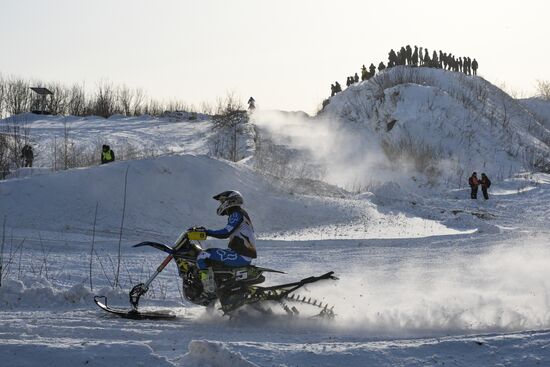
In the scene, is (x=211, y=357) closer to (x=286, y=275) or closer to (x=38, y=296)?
(x=38, y=296)

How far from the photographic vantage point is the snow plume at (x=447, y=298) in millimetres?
8836

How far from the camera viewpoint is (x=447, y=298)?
10117mm

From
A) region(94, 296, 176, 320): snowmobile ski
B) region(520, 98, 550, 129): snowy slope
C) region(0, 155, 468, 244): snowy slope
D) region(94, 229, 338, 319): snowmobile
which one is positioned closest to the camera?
region(94, 296, 176, 320): snowmobile ski

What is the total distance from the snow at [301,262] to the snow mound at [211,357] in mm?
16

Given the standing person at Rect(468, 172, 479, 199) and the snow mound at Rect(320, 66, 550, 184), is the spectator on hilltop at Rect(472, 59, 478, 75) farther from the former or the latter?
the standing person at Rect(468, 172, 479, 199)

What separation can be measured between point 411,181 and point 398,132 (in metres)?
6.18

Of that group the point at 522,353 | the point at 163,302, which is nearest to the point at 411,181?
the point at 163,302

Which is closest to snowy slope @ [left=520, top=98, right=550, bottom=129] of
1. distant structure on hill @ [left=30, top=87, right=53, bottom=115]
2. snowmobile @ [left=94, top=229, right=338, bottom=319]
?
distant structure on hill @ [left=30, top=87, right=53, bottom=115]

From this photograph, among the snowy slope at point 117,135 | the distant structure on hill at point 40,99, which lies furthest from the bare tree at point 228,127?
the distant structure on hill at point 40,99

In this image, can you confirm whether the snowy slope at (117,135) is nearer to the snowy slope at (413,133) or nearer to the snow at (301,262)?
the snow at (301,262)

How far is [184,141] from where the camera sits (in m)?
44.6

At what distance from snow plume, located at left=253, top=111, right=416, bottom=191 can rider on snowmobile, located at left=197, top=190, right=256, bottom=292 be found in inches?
976

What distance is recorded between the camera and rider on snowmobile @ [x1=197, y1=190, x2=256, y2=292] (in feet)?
30.6

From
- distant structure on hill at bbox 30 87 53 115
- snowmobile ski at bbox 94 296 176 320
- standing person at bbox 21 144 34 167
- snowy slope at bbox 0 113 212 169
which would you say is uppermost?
distant structure on hill at bbox 30 87 53 115
